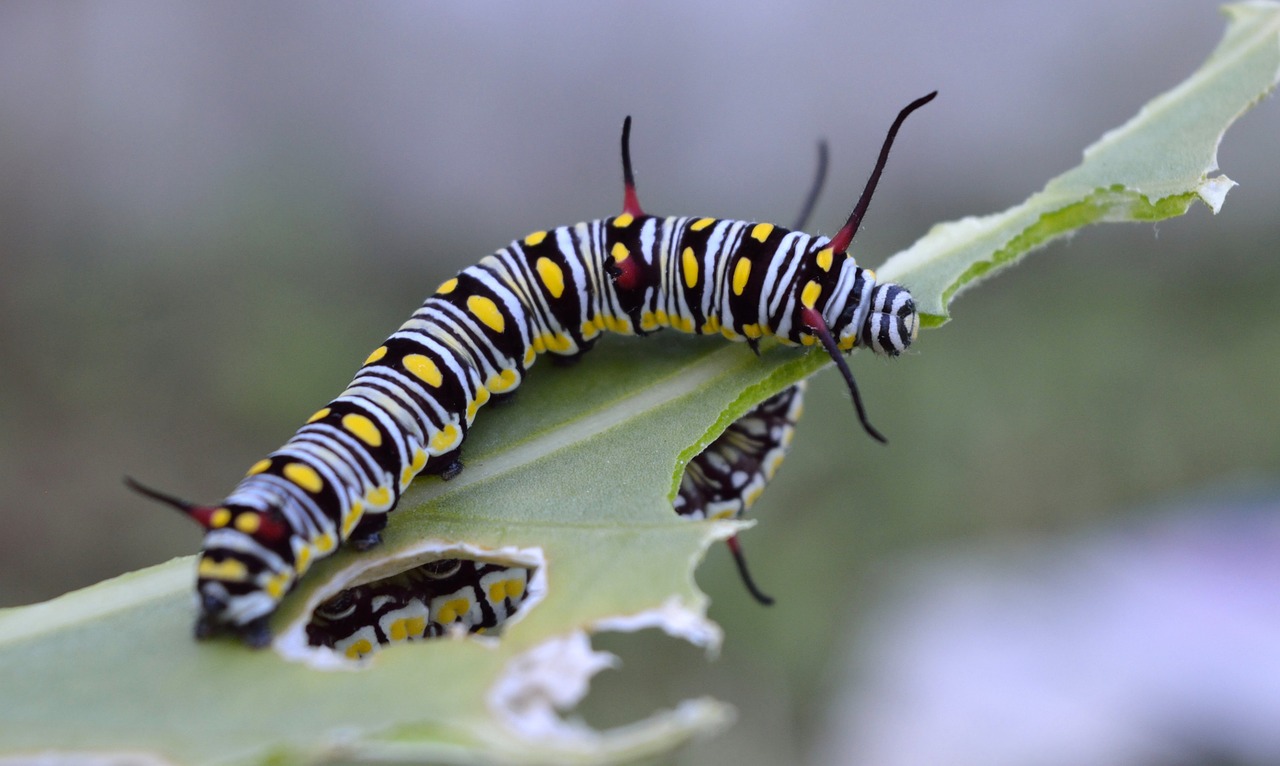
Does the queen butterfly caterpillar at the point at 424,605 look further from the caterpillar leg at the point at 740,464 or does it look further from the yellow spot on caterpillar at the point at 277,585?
the caterpillar leg at the point at 740,464

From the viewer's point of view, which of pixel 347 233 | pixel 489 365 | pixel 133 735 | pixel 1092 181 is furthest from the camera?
pixel 347 233

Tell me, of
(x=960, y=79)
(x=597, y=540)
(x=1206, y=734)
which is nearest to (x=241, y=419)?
(x=597, y=540)

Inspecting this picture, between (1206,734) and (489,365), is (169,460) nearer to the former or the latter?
(489,365)

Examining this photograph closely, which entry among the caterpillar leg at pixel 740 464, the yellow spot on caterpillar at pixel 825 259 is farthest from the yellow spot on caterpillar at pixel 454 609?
the yellow spot on caterpillar at pixel 825 259

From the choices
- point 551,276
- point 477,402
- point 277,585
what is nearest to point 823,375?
point 551,276

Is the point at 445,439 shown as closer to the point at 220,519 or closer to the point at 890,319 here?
the point at 220,519

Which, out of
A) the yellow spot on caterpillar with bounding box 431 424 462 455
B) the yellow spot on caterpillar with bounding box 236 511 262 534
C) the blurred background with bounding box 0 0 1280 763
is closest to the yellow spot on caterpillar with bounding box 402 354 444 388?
the yellow spot on caterpillar with bounding box 431 424 462 455
